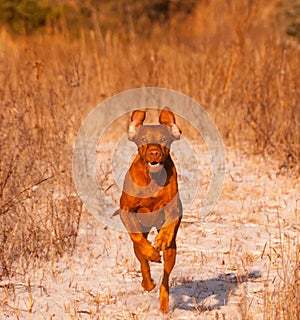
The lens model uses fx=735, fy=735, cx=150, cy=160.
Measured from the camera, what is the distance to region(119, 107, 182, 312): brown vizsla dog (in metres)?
3.60

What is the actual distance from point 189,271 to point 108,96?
4.91 m

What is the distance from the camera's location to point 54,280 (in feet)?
15.4

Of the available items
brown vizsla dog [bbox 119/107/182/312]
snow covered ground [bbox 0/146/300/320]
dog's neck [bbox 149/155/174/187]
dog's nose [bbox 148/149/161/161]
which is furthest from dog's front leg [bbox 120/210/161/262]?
snow covered ground [bbox 0/146/300/320]

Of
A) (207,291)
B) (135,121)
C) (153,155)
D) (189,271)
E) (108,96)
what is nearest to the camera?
(153,155)

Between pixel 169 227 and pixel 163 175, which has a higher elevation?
pixel 163 175

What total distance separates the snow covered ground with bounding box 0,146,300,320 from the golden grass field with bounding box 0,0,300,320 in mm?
32

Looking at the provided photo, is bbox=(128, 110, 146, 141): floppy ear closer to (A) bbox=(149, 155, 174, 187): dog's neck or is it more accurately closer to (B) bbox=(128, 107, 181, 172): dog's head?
(B) bbox=(128, 107, 181, 172): dog's head

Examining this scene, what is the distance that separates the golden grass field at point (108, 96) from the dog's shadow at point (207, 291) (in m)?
0.12

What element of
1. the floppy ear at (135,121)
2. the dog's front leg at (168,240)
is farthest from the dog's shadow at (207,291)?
the floppy ear at (135,121)

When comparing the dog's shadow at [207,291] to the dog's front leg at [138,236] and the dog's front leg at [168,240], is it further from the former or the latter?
the dog's front leg at [138,236]

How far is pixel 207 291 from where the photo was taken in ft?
14.7

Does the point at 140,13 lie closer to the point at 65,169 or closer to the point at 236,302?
the point at 65,169

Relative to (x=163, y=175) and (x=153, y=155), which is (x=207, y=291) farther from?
(x=153, y=155)

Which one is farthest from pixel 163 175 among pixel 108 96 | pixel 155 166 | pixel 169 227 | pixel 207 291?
pixel 108 96
